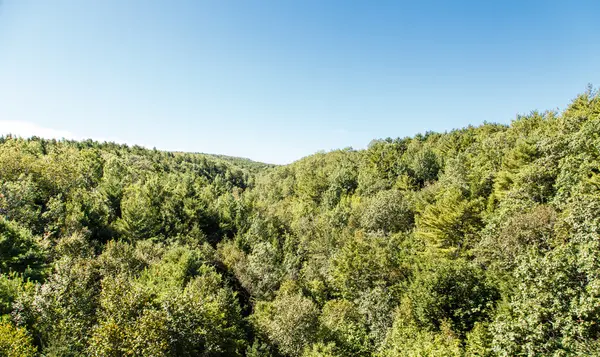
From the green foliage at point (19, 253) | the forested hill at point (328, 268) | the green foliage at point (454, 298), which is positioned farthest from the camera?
the green foliage at point (19, 253)

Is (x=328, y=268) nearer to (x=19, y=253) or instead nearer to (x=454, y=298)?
(x=454, y=298)

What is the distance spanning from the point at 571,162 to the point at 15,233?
58.1 meters

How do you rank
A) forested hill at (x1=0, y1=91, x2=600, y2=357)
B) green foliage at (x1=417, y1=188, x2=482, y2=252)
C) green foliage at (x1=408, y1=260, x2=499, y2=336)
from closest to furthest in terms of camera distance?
forested hill at (x1=0, y1=91, x2=600, y2=357) → green foliage at (x1=408, y1=260, x2=499, y2=336) → green foliage at (x1=417, y1=188, x2=482, y2=252)

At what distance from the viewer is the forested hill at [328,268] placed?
16891mm

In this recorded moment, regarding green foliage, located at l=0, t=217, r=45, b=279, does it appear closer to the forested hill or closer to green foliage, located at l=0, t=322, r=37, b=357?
the forested hill

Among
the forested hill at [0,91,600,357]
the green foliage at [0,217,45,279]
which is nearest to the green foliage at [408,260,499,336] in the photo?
the forested hill at [0,91,600,357]

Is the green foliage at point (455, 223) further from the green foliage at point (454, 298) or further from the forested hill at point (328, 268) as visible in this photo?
the green foliage at point (454, 298)

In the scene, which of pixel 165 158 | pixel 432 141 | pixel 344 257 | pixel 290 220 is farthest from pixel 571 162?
pixel 165 158

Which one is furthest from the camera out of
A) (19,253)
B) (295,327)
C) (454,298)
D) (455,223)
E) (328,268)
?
(328,268)

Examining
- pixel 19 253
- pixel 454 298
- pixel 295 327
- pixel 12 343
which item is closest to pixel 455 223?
pixel 454 298

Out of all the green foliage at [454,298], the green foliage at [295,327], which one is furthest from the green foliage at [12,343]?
the green foliage at [454,298]

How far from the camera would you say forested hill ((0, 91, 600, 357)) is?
1689 centimetres

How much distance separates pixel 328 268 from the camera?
146 feet

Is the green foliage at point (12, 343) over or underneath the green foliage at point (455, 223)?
underneath
